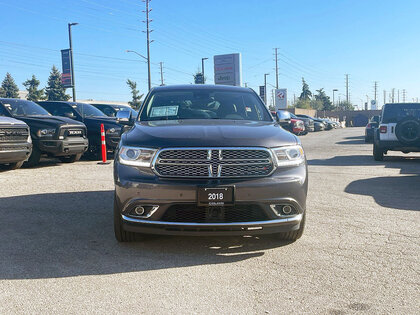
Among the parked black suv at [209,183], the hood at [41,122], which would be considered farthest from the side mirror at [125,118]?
the hood at [41,122]

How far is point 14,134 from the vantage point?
9.31 metres

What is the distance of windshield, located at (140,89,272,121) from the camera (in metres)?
5.16

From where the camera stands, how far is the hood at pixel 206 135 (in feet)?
12.6

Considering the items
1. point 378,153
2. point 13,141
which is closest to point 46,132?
point 13,141

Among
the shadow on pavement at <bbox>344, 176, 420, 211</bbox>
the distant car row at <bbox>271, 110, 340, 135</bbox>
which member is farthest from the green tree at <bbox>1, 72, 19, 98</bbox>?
the shadow on pavement at <bbox>344, 176, 420, 211</bbox>

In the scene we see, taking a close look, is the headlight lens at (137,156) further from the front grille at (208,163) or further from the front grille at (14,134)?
the front grille at (14,134)

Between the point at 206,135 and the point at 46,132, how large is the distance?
7.66m

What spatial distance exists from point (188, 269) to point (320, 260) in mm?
1185

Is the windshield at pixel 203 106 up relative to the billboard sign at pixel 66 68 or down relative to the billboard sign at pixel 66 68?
down

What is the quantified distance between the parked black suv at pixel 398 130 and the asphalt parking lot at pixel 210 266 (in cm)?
518

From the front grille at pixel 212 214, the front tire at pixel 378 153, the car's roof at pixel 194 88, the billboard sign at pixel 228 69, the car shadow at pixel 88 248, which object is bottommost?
the car shadow at pixel 88 248

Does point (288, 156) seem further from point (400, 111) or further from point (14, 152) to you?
point (400, 111)

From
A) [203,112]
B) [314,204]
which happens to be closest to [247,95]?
[203,112]

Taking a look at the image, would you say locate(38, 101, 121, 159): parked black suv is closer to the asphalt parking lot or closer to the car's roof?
the asphalt parking lot
